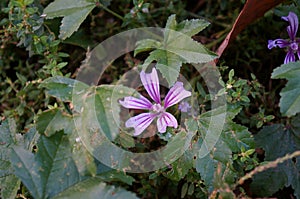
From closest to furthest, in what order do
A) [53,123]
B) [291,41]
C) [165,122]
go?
[53,123] → [165,122] → [291,41]

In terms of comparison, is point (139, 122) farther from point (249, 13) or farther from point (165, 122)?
point (249, 13)

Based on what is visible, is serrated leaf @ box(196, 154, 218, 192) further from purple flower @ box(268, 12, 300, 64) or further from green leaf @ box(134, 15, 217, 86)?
purple flower @ box(268, 12, 300, 64)

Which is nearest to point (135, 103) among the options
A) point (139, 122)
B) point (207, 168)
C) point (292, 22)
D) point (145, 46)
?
point (139, 122)

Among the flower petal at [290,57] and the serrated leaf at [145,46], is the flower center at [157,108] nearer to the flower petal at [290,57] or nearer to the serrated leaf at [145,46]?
the serrated leaf at [145,46]

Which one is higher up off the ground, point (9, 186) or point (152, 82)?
point (152, 82)

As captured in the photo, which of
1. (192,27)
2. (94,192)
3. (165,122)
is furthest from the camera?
(192,27)

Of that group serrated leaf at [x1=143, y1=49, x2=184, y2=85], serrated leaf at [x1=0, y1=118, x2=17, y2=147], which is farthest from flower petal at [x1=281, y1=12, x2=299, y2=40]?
serrated leaf at [x1=0, y1=118, x2=17, y2=147]

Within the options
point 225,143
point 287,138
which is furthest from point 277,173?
point 225,143
